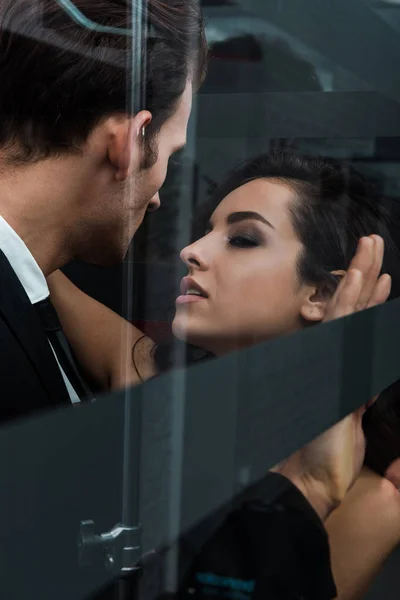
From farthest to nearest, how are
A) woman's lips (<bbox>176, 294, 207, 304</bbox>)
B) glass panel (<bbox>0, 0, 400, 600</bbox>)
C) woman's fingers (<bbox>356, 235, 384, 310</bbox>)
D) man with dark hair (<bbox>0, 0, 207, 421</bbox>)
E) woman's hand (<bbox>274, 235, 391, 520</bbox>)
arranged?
woman's fingers (<bbox>356, 235, 384, 310</bbox>) < woman's hand (<bbox>274, 235, 391, 520</bbox>) < woman's lips (<bbox>176, 294, 207, 304</bbox>) < man with dark hair (<bbox>0, 0, 207, 421</bbox>) < glass panel (<bbox>0, 0, 400, 600</bbox>)

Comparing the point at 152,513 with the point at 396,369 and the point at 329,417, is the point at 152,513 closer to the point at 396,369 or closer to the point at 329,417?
the point at 329,417

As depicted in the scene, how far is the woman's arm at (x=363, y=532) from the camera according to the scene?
1666 mm

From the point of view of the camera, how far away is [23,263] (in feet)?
3.75

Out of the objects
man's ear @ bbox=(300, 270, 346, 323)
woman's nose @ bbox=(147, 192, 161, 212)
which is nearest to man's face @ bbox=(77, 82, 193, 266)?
woman's nose @ bbox=(147, 192, 161, 212)

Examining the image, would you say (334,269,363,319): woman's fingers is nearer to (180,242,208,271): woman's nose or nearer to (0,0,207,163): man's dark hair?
(180,242,208,271): woman's nose

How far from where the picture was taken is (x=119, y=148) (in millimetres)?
1208

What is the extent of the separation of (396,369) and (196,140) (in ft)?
2.63

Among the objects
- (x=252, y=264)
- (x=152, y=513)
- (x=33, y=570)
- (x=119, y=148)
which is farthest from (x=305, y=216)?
(x=33, y=570)

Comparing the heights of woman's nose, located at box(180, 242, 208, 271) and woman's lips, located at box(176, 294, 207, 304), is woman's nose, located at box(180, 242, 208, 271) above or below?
above

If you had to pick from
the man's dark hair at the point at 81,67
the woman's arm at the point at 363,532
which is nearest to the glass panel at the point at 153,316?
the man's dark hair at the point at 81,67

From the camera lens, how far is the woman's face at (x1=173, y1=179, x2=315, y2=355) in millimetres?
1320

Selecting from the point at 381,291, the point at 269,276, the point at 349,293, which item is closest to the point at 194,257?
the point at 269,276

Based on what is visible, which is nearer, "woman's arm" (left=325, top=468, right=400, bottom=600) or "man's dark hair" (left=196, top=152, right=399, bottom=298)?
"man's dark hair" (left=196, top=152, right=399, bottom=298)

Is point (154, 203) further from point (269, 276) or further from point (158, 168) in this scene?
point (269, 276)
